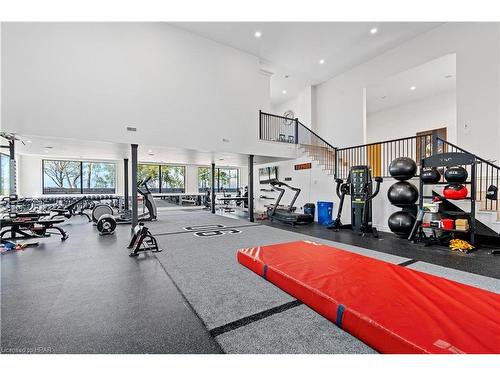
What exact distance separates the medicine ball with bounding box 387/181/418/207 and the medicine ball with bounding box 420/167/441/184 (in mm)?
338

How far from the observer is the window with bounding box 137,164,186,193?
47.4 ft

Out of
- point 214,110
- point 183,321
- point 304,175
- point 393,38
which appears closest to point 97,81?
point 214,110

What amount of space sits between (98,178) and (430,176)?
14.7 meters

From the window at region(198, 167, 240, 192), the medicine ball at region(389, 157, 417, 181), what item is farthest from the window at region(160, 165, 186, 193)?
the medicine ball at region(389, 157, 417, 181)

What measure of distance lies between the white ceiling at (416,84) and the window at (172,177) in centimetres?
1109

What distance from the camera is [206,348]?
5.28 feet

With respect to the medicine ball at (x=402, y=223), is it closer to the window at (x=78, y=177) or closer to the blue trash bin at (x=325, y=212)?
the blue trash bin at (x=325, y=212)

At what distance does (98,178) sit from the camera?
12.8m

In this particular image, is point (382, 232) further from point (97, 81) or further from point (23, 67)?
point (23, 67)

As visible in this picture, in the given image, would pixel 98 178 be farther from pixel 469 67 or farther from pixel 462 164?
pixel 469 67

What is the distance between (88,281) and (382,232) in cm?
651

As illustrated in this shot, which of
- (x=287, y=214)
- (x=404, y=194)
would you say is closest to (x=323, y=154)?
(x=287, y=214)

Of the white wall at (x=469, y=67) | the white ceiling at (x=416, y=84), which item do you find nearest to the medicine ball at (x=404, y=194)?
the white wall at (x=469, y=67)

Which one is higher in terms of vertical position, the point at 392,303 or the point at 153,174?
the point at 153,174
